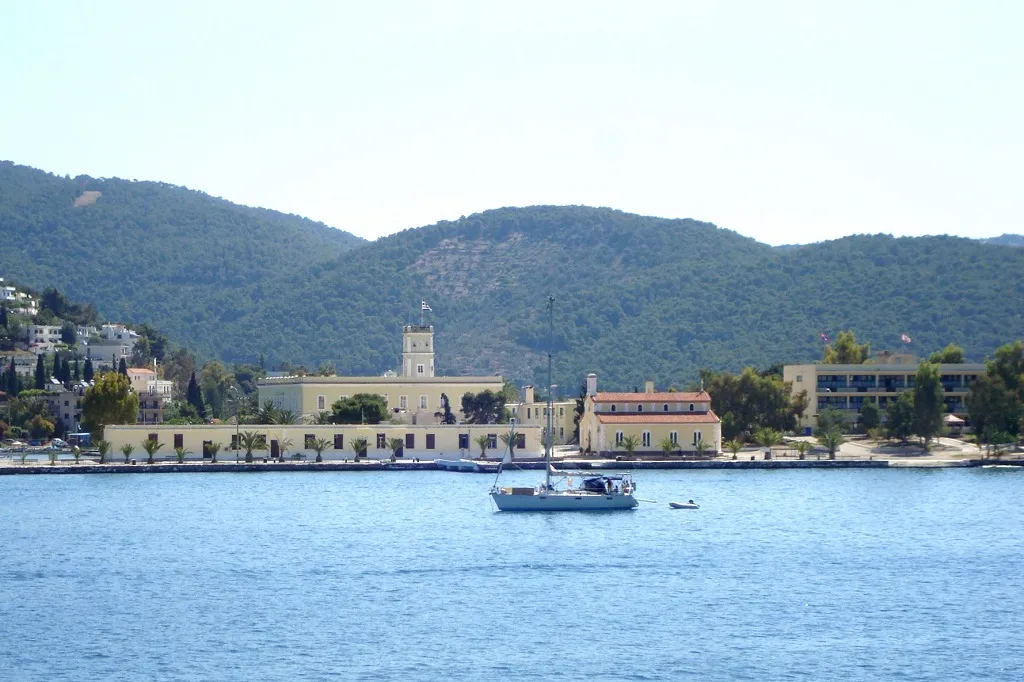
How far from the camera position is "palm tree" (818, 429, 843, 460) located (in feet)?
278

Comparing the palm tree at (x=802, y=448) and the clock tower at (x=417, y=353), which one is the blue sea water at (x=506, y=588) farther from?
the clock tower at (x=417, y=353)

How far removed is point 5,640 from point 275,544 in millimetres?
15613

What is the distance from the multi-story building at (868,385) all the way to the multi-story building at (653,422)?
13.0 meters

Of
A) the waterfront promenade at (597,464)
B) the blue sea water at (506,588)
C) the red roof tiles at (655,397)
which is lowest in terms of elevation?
the blue sea water at (506,588)

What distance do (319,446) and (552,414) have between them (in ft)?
56.7

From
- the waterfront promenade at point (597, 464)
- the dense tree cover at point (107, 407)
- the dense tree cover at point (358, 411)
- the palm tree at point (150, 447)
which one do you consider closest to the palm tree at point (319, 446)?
the waterfront promenade at point (597, 464)

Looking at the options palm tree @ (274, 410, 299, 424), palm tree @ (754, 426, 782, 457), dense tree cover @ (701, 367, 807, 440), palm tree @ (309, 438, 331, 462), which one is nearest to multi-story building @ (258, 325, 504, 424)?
palm tree @ (274, 410, 299, 424)

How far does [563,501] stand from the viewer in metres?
58.3

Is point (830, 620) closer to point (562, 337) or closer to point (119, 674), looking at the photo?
point (119, 674)

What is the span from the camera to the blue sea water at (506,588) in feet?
101

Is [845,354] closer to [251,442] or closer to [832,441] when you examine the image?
[832,441]

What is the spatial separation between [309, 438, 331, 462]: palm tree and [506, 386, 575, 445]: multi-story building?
39.0ft

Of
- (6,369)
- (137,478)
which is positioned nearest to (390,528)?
(137,478)

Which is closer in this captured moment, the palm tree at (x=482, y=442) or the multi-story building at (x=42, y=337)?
the palm tree at (x=482, y=442)
